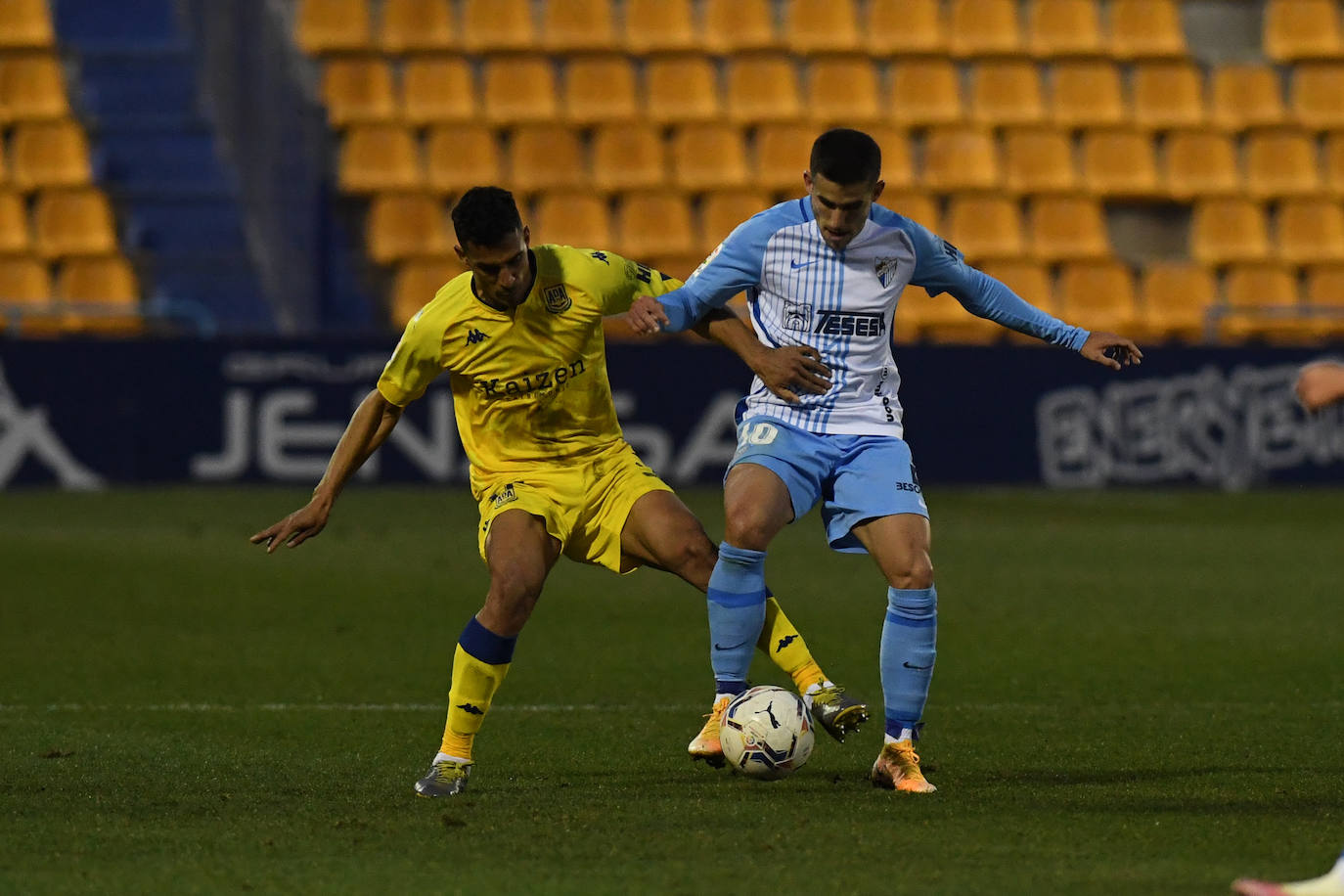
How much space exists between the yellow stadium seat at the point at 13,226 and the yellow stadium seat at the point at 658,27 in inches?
237

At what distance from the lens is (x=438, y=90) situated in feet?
65.3

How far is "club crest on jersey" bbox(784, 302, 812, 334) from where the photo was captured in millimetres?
6184

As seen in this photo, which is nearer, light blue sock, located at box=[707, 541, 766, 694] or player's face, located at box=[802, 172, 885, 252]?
player's face, located at box=[802, 172, 885, 252]

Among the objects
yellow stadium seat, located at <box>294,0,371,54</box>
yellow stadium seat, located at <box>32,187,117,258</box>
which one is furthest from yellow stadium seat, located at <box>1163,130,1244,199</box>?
yellow stadium seat, located at <box>32,187,117,258</box>

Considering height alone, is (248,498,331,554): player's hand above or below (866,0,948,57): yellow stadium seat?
below

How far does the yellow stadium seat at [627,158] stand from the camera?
64.3 feet

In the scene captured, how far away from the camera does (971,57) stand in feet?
69.6

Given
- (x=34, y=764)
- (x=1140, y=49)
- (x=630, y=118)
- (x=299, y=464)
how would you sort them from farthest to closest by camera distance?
(x=1140, y=49) < (x=630, y=118) < (x=299, y=464) < (x=34, y=764)

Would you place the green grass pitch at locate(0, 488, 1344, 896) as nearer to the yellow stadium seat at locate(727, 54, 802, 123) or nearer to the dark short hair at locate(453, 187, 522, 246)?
the dark short hair at locate(453, 187, 522, 246)

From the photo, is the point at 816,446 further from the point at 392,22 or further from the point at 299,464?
the point at 392,22

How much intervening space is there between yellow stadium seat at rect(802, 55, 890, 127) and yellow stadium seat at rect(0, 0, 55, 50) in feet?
23.9

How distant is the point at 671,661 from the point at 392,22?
42.0 ft

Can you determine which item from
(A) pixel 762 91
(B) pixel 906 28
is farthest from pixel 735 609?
(B) pixel 906 28

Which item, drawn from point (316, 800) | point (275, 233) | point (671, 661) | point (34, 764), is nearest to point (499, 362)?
point (316, 800)
